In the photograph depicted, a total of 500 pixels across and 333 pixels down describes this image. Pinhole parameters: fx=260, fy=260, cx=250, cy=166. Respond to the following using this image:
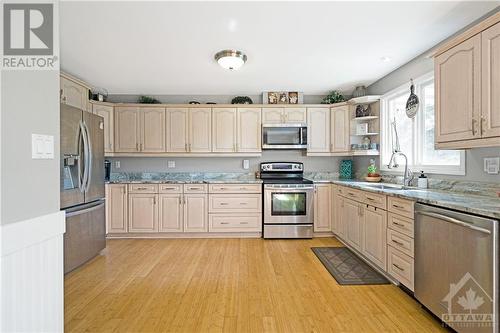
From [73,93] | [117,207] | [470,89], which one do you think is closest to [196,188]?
[117,207]

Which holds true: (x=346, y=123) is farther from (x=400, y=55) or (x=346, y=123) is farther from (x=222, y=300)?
(x=222, y=300)

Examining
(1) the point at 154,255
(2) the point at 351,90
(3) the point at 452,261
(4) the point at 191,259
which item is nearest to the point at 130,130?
(1) the point at 154,255

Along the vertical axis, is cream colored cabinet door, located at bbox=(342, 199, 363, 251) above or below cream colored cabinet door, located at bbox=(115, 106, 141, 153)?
below

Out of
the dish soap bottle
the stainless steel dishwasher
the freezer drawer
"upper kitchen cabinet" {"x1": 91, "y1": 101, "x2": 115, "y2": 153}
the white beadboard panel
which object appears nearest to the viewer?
the white beadboard panel

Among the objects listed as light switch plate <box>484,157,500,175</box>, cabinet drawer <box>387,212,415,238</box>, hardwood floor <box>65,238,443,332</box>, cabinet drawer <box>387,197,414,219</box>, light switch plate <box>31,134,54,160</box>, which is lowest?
hardwood floor <box>65,238,443,332</box>

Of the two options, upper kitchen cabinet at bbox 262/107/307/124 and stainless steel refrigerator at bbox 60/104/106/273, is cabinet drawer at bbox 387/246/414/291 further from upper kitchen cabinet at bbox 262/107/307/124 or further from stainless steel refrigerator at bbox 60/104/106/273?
stainless steel refrigerator at bbox 60/104/106/273

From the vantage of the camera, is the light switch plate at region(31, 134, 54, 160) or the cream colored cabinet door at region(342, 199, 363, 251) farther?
the cream colored cabinet door at region(342, 199, 363, 251)

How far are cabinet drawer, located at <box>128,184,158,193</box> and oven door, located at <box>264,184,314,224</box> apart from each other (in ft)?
5.82

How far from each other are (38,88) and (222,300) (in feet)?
6.58

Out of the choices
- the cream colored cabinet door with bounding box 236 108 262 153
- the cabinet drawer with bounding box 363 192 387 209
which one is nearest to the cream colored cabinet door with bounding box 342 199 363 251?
the cabinet drawer with bounding box 363 192 387 209

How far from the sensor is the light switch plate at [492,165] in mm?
2189

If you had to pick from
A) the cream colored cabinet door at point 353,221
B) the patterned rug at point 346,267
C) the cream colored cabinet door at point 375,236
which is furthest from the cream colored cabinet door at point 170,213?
the cream colored cabinet door at point 375,236

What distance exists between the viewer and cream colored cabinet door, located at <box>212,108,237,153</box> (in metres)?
4.47

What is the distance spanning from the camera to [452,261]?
5.77 ft
